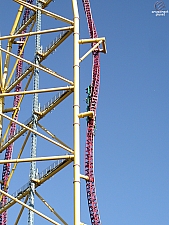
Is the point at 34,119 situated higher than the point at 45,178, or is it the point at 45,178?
the point at 34,119

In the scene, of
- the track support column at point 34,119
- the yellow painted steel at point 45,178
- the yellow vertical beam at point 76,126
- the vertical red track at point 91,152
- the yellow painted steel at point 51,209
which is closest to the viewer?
the yellow vertical beam at point 76,126

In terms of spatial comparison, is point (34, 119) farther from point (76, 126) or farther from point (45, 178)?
point (76, 126)

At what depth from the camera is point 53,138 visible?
22.1 m

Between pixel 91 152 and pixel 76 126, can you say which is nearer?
pixel 76 126

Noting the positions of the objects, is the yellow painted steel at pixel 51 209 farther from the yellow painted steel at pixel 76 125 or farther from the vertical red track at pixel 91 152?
the vertical red track at pixel 91 152

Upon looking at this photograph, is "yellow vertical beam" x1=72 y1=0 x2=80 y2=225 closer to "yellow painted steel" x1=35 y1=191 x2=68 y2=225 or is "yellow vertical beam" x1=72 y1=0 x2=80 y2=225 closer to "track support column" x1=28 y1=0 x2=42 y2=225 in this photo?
"yellow painted steel" x1=35 y1=191 x2=68 y2=225

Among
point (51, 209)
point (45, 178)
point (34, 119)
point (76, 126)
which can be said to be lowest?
point (51, 209)

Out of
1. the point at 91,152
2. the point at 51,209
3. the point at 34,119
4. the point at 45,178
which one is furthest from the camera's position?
the point at 91,152

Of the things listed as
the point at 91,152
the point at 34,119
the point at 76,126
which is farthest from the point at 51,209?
the point at 91,152

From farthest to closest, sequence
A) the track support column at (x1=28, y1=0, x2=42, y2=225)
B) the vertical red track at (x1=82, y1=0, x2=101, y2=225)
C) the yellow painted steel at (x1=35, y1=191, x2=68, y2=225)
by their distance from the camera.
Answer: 1. the vertical red track at (x1=82, y1=0, x2=101, y2=225)
2. the track support column at (x1=28, y1=0, x2=42, y2=225)
3. the yellow painted steel at (x1=35, y1=191, x2=68, y2=225)

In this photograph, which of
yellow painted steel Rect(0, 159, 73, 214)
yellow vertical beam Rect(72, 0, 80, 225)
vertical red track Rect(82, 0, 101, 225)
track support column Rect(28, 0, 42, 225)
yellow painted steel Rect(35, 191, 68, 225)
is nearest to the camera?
yellow vertical beam Rect(72, 0, 80, 225)

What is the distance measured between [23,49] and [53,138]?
5.95 metres

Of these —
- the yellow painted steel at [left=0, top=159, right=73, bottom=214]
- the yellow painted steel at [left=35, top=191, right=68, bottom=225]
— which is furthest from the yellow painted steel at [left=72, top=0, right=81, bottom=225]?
the yellow painted steel at [left=35, top=191, right=68, bottom=225]

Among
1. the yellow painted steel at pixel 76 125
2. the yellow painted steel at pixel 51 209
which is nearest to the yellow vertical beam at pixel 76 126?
the yellow painted steel at pixel 76 125
